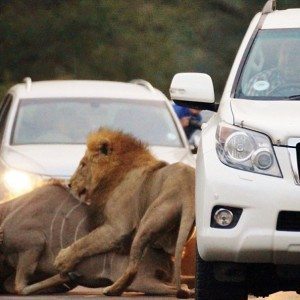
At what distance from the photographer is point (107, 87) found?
1534 centimetres

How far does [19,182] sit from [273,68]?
13.1 feet

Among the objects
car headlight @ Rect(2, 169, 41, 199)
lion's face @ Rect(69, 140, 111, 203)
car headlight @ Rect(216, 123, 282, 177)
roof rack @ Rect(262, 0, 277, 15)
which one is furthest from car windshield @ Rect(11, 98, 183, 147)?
car headlight @ Rect(216, 123, 282, 177)

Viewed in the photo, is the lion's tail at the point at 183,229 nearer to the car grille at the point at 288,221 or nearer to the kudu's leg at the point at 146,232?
the kudu's leg at the point at 146,232

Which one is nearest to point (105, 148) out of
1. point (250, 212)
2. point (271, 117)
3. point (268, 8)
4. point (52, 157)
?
point (268, 8)

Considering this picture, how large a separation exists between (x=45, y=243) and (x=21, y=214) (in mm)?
228

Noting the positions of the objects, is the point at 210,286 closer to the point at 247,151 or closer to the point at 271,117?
the point at 247,151

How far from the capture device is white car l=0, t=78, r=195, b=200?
13.6 meters

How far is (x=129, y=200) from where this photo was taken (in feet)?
36.7

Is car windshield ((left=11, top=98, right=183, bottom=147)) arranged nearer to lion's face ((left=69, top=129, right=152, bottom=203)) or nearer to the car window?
the car window

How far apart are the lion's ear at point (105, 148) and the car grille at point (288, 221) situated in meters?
3.06

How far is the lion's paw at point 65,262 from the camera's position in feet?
36.5

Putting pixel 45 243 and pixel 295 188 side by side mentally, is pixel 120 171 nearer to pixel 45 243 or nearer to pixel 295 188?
pixel 45 243

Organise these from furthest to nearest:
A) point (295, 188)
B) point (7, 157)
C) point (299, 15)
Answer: point (7, 157), point (299, 15), point (295, 188)

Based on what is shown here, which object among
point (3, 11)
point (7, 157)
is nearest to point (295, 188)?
point (7, 157)
